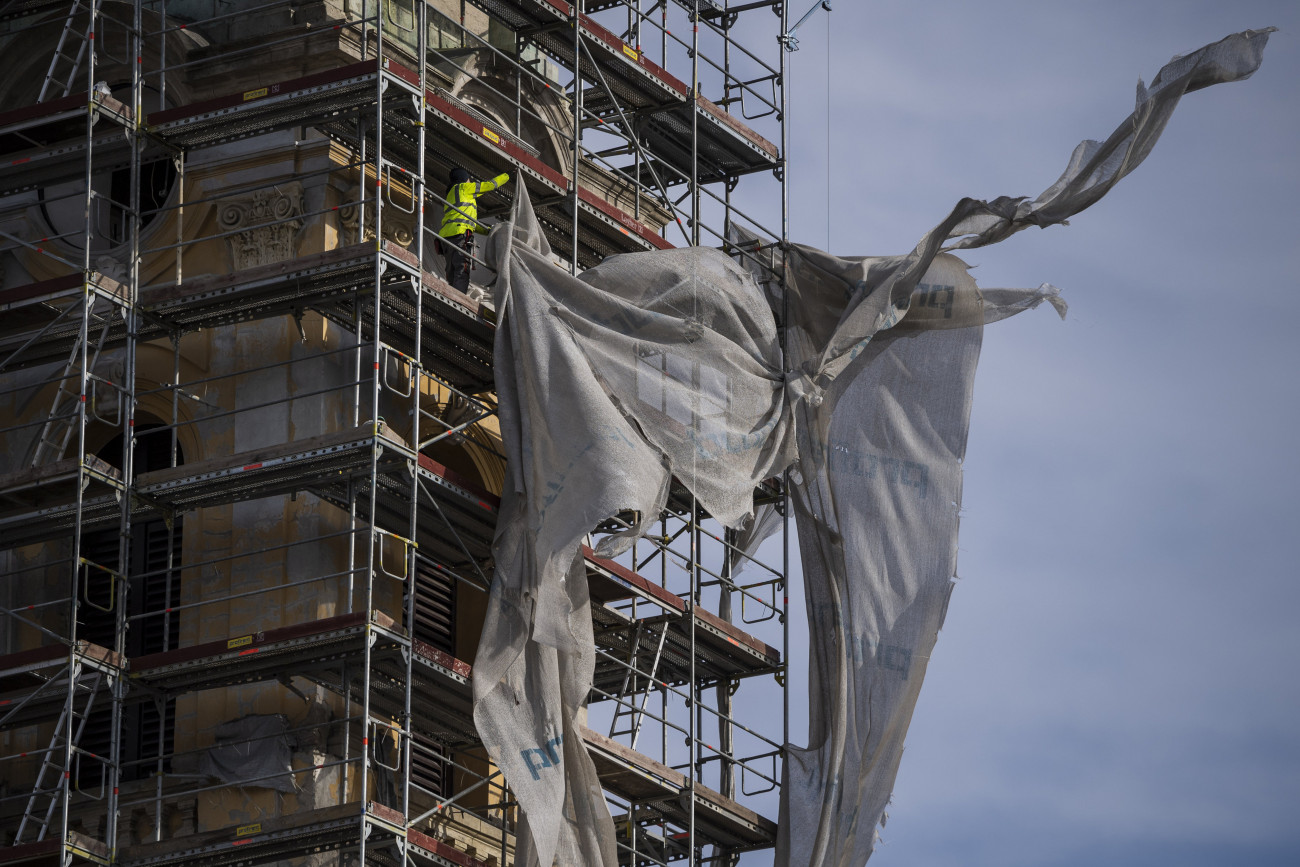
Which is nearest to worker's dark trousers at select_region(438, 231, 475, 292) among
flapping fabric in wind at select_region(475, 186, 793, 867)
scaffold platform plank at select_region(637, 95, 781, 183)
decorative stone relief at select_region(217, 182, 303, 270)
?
flapping fabric in wind at select_region(475, 186, 793, 867)

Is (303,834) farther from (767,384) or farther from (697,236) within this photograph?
(697,236)

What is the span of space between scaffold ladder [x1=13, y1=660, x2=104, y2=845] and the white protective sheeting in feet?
14.0

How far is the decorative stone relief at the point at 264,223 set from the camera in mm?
38844

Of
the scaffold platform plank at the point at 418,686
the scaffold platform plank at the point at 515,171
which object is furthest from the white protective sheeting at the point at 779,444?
the scaffold platform plank at the point at 515,171

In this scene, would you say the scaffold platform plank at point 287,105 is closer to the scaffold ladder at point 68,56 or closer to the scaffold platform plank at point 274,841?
the scaffold ladder at point 68,56

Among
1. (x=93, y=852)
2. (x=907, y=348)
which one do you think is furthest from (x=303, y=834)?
(x=907, y=348)

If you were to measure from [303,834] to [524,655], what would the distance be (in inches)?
138

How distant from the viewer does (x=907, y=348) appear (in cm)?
4081

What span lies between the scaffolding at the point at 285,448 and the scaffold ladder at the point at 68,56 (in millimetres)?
125

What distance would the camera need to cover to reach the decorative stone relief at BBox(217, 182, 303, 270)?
38844 mm

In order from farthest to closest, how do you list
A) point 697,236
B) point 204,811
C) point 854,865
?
point 697,236 → point 854,865 → point 204,811

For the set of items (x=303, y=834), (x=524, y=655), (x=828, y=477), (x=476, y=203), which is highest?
(x=476, y=203)

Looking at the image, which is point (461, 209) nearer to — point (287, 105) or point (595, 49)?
point (287, 105)

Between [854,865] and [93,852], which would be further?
[854,865]
